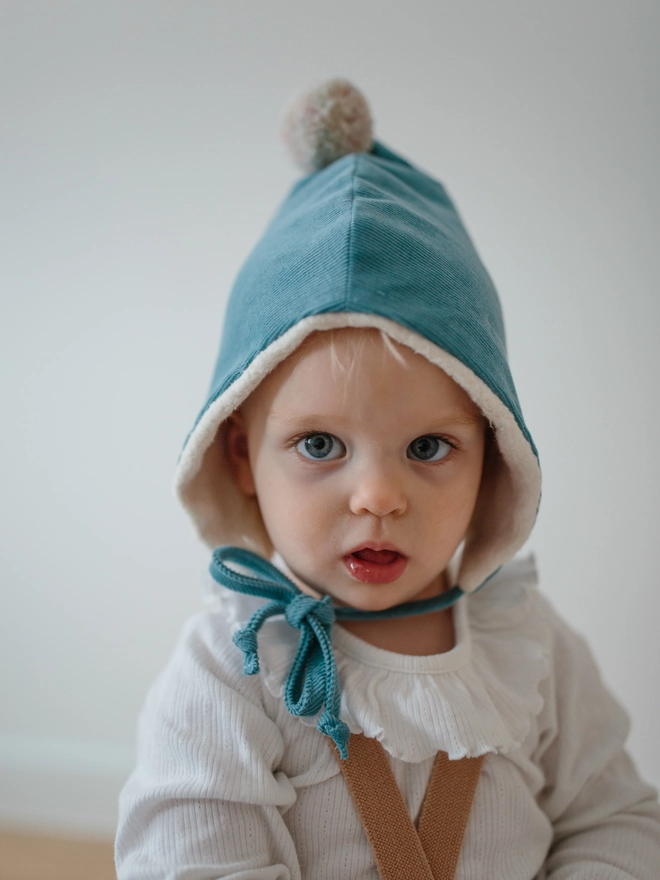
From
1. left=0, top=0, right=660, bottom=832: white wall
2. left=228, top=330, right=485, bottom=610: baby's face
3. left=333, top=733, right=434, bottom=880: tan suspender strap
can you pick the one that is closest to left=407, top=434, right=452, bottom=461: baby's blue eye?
left=228, top=330, right=485, bottom=610: baby's face

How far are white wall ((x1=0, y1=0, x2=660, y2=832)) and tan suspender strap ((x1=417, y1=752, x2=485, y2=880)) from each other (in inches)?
26.1

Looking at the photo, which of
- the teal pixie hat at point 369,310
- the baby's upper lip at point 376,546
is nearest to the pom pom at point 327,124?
the teal pixie hat at point 369,310

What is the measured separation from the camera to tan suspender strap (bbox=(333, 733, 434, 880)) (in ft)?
2.16

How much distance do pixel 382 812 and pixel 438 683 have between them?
5.0 inches

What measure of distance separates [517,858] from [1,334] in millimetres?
1064

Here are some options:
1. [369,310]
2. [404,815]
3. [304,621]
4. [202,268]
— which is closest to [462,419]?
[369,310]

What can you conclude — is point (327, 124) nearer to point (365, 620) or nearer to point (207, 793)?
point (365, 620)

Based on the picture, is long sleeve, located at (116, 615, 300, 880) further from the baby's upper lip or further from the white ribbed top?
the baby's upper lip

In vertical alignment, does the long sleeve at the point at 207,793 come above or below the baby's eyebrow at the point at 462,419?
below

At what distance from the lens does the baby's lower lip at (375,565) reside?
2.21ft

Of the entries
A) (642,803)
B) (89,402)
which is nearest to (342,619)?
(642,803)

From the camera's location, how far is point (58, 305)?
1.21 m

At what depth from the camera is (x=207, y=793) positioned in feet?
2.02

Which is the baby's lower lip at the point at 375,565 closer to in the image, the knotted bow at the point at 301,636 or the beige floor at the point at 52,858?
the knotted bow at the point at 301,636
